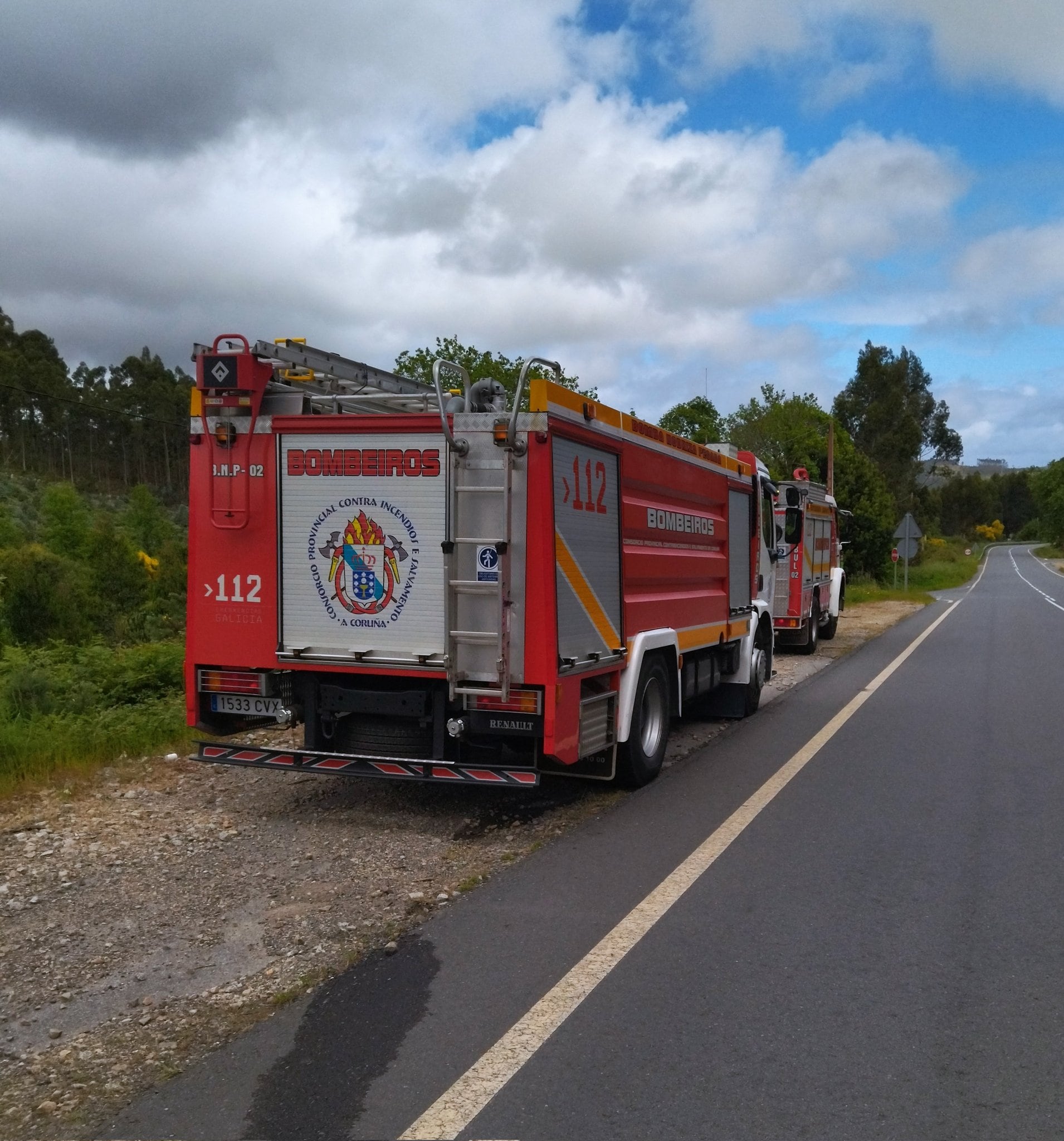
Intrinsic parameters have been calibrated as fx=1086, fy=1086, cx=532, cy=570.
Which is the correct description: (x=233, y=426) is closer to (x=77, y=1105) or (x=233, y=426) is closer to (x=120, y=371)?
(x=77, y=1105)

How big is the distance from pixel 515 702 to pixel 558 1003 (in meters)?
2.53

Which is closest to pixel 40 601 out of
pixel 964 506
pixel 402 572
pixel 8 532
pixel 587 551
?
pixel 8 532

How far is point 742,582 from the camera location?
11.3 m

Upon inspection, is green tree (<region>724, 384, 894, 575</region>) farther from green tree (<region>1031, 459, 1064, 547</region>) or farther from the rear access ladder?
green tree (<region>1031, 459, 1064, 547</region>)

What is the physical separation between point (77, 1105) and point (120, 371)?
8441 centimetres

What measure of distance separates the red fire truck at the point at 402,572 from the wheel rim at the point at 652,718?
542mm

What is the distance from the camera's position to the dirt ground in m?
3.88

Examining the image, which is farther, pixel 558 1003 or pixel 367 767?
pixel 367 767

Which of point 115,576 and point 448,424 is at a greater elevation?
point 448,424

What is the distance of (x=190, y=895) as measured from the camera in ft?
18.1

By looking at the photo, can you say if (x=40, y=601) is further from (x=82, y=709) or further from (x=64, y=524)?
(x=64, y=524)

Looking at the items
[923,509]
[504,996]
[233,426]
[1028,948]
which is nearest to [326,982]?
[504,996]

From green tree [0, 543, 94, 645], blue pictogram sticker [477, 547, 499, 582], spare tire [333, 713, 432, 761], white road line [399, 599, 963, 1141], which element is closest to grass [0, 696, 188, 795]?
spare tire [333, 713, 432, 761]

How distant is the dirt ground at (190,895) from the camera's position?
12.7ft
